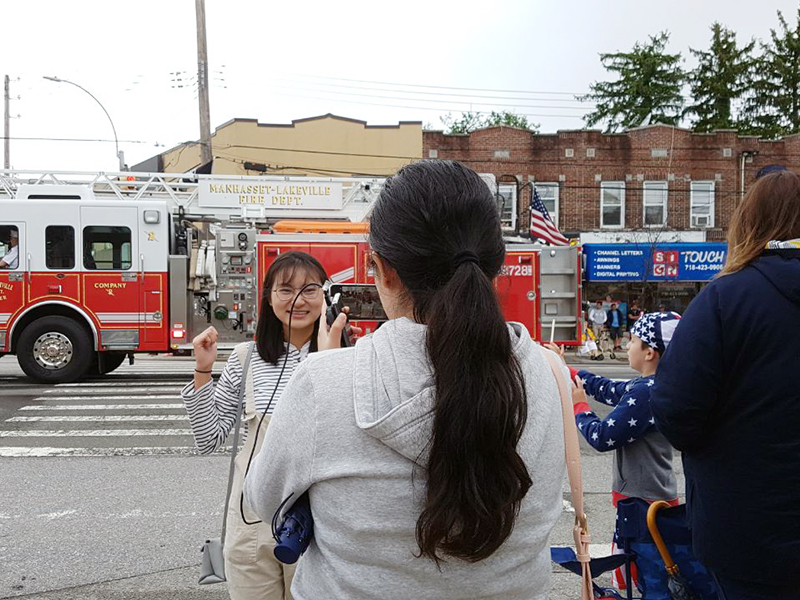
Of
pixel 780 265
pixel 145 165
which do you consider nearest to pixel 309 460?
pixel 780 265

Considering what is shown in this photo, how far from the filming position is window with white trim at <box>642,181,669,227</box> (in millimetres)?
26625

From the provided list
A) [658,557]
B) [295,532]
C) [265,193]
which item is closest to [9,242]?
[265,193]

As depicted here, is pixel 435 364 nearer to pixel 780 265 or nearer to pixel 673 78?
pixel 780 265

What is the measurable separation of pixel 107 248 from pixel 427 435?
12.3 metres

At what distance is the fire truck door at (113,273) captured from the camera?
1240 centimetres

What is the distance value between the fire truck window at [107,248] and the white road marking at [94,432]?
4.38m

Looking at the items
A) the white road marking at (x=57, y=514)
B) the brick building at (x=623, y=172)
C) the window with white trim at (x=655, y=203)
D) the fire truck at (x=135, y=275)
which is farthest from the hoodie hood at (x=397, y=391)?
the window with white trim at (x=655, y=203)

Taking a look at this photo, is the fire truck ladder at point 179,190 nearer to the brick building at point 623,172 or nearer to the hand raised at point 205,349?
the hand raised at point 205,349

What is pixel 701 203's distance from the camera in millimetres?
26859

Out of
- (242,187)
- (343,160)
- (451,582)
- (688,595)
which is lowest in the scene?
(688,595)

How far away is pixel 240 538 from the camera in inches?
97.7

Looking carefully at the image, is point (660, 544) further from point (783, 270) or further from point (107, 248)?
point (107, 248)

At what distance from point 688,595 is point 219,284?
35.6 ft

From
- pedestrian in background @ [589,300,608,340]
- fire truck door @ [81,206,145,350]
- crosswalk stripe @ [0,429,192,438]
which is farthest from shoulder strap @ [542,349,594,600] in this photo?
pedestrian in background @ [589,300,608,340]
